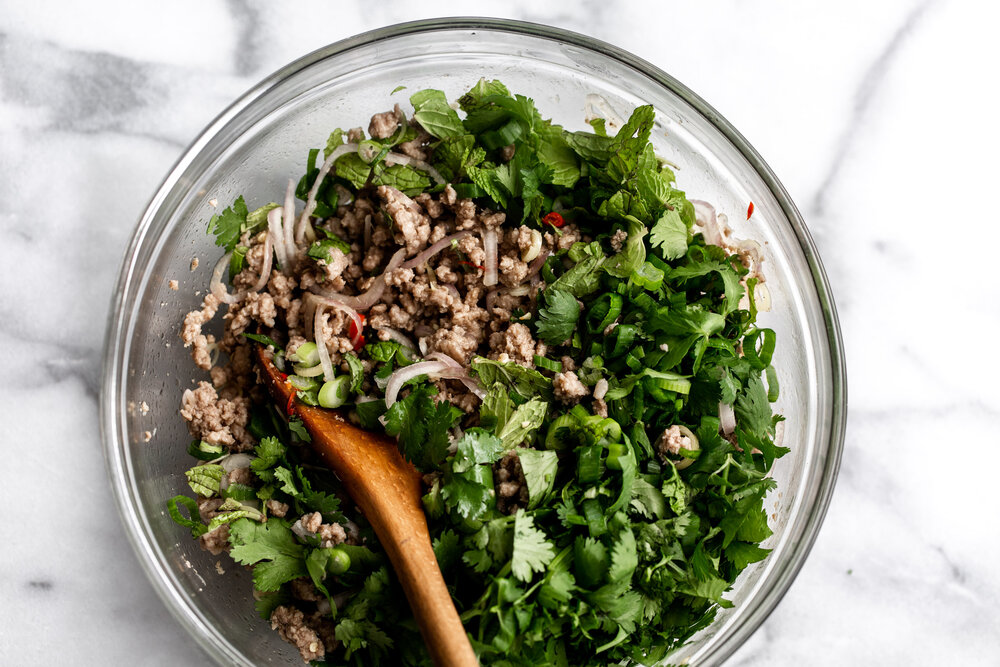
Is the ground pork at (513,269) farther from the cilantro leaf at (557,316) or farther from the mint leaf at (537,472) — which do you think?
the mint leaf at (537,472)

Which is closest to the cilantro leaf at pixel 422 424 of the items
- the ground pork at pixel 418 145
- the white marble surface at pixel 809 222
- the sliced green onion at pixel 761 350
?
the ground pork at pixel 418 145

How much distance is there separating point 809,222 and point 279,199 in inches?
66.1

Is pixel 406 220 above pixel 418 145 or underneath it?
underneath

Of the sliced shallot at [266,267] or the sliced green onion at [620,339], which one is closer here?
the sliced green onion at [620,339]

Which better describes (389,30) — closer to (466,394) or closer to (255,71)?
(255,71)

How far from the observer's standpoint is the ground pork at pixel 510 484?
1.85 m

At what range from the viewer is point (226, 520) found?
1949 mm

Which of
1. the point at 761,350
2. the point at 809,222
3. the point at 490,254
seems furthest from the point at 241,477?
the point at 809,222

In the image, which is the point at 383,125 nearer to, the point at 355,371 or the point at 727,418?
the point at 355,371

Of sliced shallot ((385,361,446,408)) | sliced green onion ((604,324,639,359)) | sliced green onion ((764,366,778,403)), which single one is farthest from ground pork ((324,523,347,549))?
sliced green onion ((764,366,778,403))

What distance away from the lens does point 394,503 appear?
188 cm

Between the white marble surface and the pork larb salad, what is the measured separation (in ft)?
1.60

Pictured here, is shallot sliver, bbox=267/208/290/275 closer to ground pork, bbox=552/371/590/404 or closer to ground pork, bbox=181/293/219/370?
ground pork, bbox=181/293/219/370

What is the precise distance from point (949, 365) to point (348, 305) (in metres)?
1.95
